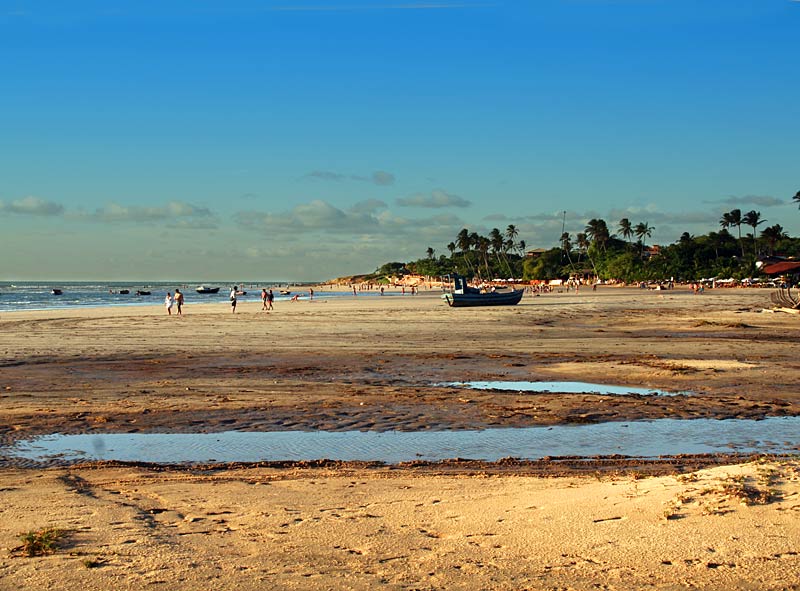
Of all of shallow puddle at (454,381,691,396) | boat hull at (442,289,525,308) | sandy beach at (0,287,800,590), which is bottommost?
shallow puddle at (454,381,691,396)

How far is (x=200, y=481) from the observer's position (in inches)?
356

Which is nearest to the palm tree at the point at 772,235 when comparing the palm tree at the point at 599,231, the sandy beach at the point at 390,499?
the palm tree at the point at 599,231

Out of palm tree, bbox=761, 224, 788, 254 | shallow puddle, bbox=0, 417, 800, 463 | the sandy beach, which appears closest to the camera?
the sandy beach

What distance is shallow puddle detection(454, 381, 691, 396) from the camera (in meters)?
16.2

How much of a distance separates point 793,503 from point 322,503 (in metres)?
3.98

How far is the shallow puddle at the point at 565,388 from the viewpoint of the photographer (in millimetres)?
16225

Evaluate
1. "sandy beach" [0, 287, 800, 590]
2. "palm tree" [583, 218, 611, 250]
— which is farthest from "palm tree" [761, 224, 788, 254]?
"sandy beach" [0, 287, 800, 590]

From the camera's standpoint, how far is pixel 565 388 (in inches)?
672

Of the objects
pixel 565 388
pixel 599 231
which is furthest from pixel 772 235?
pixel 565 388

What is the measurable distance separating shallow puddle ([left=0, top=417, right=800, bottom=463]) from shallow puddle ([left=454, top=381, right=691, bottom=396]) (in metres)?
3.34

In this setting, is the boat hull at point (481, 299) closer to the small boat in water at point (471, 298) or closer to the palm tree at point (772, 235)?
the small boat in water at point (471, 298)

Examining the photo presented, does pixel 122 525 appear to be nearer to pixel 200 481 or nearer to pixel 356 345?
pixel 200 481

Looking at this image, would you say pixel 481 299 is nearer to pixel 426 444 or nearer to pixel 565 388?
pixel 565 388

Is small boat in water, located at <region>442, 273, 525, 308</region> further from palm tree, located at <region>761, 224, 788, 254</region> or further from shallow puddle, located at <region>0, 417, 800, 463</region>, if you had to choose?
palm tree, located at <region>761, 224, 788, 254</region>
